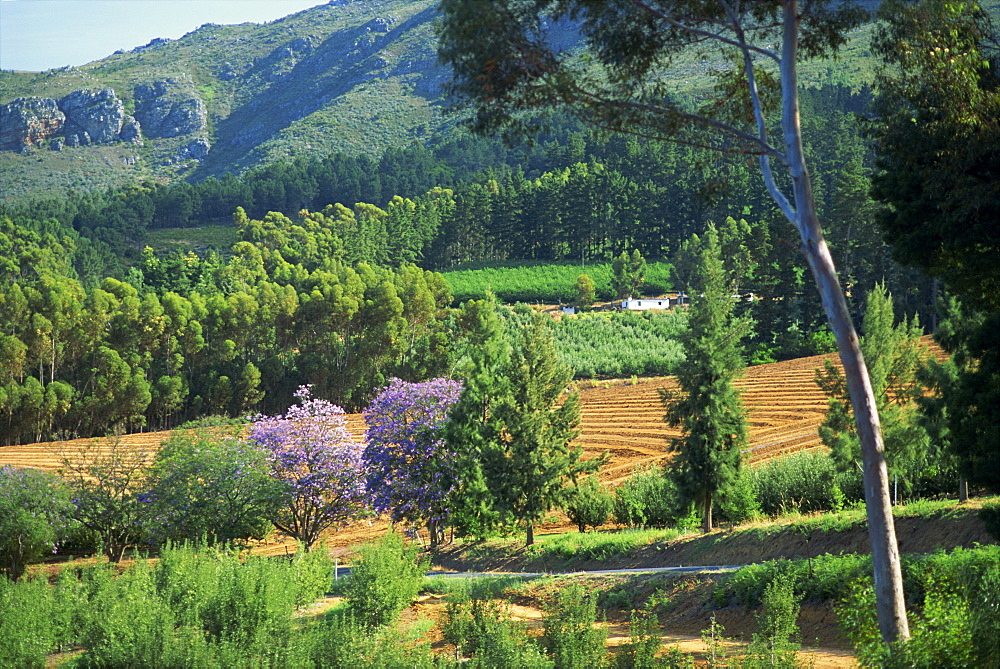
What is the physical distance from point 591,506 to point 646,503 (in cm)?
161

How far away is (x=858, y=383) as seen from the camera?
33.0ft

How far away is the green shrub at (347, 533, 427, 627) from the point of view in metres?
12.5

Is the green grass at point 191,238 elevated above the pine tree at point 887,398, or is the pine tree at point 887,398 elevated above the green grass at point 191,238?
the green grass at point 191,238

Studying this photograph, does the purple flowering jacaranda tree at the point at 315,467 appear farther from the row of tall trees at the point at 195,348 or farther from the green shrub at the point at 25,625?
the row of tall trees at the point at 195,348

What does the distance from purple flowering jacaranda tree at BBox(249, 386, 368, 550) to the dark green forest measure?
49.6ft

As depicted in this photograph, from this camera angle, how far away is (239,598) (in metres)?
12.0

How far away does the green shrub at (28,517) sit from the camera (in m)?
24.2

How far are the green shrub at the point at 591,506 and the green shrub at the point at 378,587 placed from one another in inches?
493

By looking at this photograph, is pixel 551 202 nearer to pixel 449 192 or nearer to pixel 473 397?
pixel 449 192

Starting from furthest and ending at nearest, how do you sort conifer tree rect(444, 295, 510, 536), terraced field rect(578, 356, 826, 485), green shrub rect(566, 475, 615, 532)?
1. terraced field rect(578, 356, 826, 485)
2. green shrub rect(566, 475, 615, 532)
3. conifer tree rect(444, 295, 510, 536)

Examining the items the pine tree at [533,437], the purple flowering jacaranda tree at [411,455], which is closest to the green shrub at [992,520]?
the pine tree at [533,437]

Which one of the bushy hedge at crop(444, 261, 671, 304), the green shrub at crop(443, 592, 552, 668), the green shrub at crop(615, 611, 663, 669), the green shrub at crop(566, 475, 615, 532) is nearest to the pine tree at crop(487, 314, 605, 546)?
the green shrub at crop(566, 475, 615, 532)

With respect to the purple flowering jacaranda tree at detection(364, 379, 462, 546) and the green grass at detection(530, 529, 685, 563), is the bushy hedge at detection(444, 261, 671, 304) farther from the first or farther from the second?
the green grass at detection(530, 529, 685, 563)

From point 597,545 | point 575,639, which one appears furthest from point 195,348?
point 575,639
